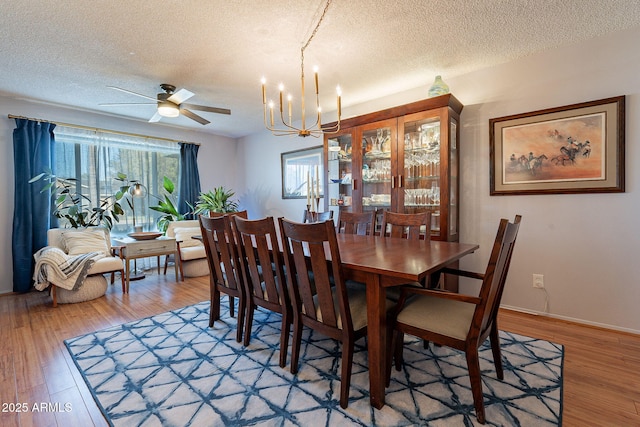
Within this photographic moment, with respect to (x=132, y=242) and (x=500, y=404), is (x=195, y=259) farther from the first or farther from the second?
(x=500, y=404)

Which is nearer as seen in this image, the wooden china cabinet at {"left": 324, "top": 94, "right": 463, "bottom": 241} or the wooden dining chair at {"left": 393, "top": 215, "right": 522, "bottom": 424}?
the wooden dining chair at {"left": 393, "top": 215, "right": 522, "bottom": 424}

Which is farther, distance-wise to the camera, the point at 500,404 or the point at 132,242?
the point at 132,242

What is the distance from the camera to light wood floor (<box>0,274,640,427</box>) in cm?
152

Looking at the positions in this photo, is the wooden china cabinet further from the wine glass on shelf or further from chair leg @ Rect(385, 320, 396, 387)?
chair leg @ Rect(385, 320, 396, 387)

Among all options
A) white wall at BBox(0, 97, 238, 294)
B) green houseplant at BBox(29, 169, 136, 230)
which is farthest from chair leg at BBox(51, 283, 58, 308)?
white wall at BBox(0, 97, 238, 294)

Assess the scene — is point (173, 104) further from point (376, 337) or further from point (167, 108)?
point (376, 337)

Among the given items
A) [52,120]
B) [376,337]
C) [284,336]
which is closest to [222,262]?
[284,336]

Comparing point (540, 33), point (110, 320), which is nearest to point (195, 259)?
point (110, 320)

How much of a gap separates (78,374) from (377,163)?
10.5 feet

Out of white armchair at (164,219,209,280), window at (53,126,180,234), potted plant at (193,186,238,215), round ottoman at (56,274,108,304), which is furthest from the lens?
potted plant at (193,186,238,215)

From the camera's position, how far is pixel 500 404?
154 cm

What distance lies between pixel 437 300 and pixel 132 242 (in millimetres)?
3723

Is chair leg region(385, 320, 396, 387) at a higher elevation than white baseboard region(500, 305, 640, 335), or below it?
higher

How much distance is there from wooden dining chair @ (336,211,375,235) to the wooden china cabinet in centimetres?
57
